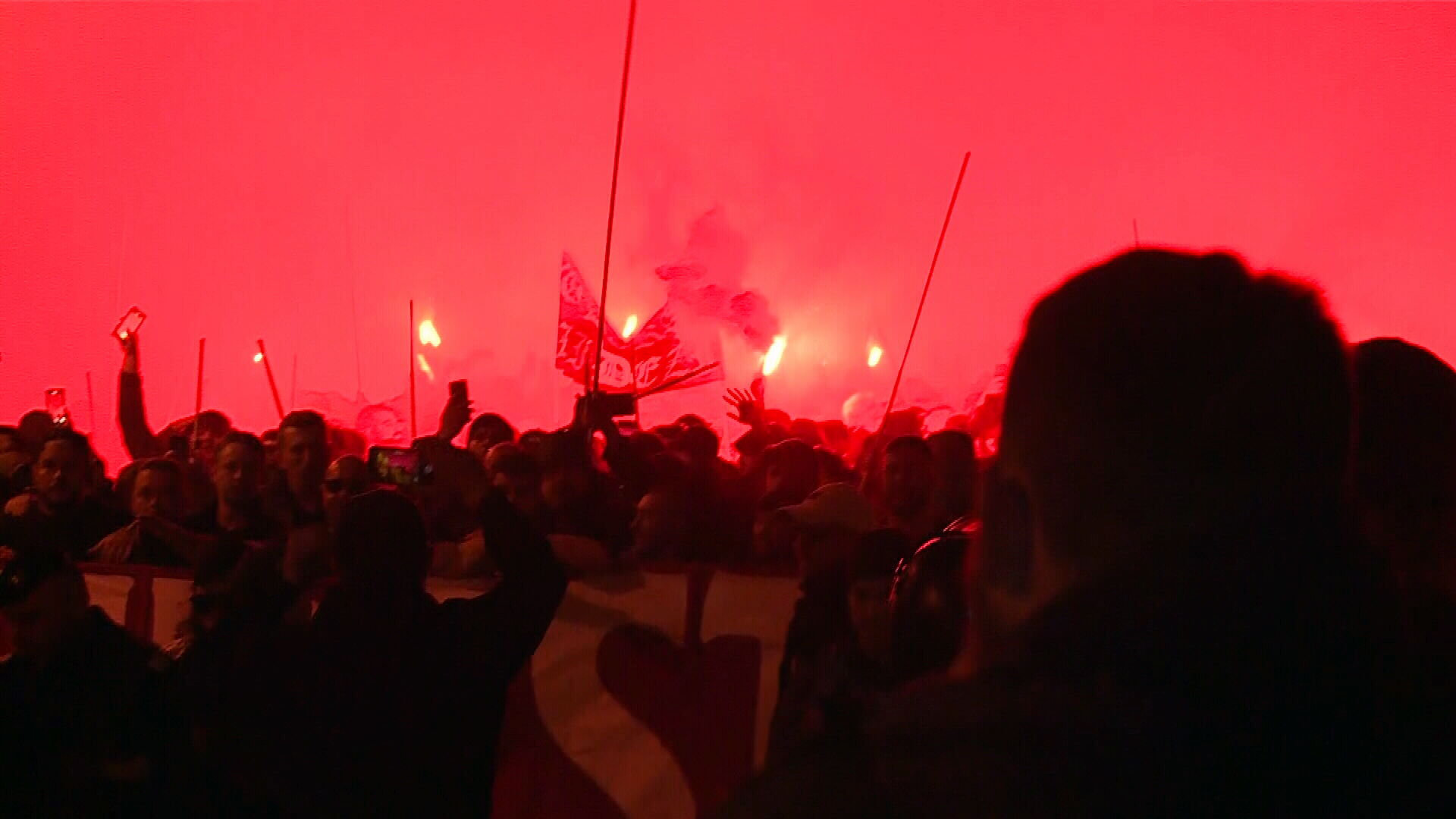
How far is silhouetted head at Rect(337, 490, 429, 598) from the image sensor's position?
2.55 m

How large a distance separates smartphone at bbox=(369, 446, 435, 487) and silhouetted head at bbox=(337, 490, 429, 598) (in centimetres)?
170

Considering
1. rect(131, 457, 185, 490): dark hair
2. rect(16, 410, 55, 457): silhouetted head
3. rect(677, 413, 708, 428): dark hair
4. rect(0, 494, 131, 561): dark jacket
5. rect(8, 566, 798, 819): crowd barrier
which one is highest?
rect(16, 410, 55, 457): silhouetted head

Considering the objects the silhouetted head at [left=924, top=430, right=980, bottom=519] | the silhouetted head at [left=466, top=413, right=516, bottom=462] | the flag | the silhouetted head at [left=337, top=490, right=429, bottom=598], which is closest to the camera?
the silhouetted head at [left=337, top=490, right=429, bottom=598]

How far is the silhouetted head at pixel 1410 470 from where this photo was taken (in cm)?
136

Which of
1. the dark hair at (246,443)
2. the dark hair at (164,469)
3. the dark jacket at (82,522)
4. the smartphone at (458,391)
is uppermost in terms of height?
the smartphone at (458,391)

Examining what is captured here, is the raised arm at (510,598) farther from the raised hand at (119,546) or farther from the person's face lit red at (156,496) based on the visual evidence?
the person's face lit red at (156,496)

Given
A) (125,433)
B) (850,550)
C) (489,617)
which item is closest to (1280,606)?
(850,550)

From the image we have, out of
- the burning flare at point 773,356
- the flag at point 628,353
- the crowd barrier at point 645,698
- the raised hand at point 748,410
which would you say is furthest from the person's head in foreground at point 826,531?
the burning flare at point 773,356

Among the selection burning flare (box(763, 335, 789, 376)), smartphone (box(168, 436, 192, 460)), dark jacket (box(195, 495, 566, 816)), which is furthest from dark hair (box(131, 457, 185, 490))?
burning flare (box(763, 335, 789, 376))

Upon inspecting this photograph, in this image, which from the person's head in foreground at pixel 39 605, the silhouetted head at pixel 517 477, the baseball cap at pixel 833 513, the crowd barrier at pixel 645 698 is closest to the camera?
the person's head in foreground at pixel 39 605

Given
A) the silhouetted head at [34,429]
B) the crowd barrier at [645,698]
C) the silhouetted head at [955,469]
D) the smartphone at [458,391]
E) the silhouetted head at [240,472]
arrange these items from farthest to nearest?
1. the silhouetted head at [34,429]
2. the smartphone at [458,391]
3. the silhouetted head at [240,472]
4. the silhouetted head at [955,469]
5. the crowd barrier at [645,698]

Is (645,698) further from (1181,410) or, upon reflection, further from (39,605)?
(1181,410)

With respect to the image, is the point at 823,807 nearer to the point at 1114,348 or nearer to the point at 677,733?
the point at 1114,348

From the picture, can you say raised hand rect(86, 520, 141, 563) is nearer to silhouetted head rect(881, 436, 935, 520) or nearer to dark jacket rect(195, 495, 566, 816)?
dark jacket rect(195, 495, 566, 816)
